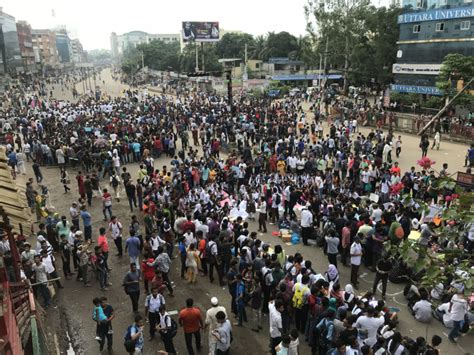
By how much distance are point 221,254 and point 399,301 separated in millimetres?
4028

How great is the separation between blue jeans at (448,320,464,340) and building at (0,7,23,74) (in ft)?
242

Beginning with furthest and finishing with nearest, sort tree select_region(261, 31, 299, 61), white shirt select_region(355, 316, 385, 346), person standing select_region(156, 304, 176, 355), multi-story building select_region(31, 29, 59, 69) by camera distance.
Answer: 1. multi-story building select_region(31, 29, 59, 69)
2. tree select_region(261, 31, 299, 61)
3. person standing select_region(156, 304, 176, 355)
4. white shirt select_region(355, 316, 385, 346)

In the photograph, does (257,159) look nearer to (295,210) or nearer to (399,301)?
(295,210)

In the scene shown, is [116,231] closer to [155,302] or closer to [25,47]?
[155,302]

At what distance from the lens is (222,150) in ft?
72.2

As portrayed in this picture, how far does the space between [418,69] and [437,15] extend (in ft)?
15.7

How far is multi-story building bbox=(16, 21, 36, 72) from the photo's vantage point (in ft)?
275

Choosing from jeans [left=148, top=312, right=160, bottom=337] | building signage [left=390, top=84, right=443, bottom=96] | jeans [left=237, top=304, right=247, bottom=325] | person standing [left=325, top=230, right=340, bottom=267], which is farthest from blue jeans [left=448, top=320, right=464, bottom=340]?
building signage [left=390, top=84, right=443, bottom=96]

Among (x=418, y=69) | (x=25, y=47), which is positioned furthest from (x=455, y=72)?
(x=25, y=47)

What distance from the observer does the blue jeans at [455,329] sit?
7.25 meters

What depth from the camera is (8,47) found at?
7062 centimetres

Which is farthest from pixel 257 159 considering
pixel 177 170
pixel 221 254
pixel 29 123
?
pixel 29 123

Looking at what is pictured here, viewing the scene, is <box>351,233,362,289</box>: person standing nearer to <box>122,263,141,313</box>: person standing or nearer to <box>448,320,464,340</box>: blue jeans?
<box>448,320,464,340</box>: blue jeans

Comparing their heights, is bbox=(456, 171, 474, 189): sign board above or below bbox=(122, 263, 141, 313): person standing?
above
